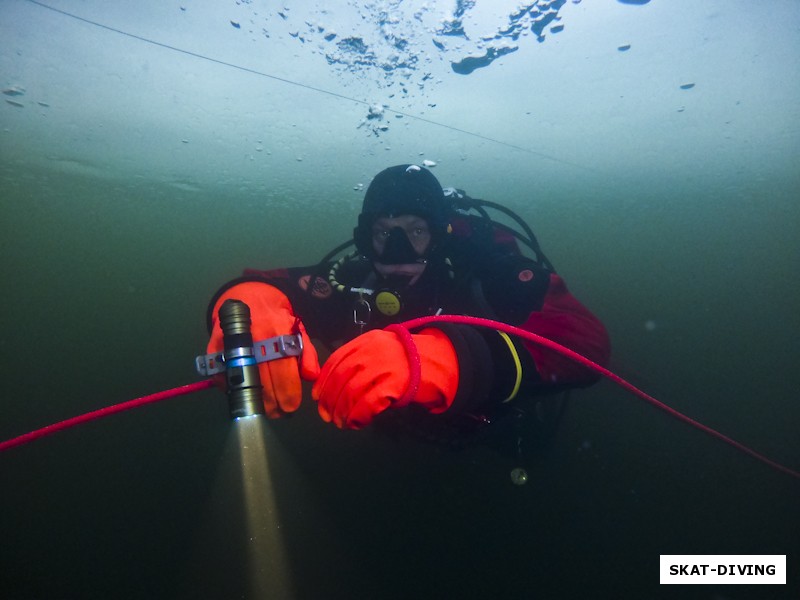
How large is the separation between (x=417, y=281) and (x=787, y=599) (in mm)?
4848

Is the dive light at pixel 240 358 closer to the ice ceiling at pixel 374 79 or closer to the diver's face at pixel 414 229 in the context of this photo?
the diver's face at pixel 414 229

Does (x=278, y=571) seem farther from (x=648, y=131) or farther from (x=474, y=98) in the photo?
(x=648, y=131)

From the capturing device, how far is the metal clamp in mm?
1790

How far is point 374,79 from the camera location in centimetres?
770

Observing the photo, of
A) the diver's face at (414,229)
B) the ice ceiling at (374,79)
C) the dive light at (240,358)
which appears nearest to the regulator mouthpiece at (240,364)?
the dive light at (240,358)

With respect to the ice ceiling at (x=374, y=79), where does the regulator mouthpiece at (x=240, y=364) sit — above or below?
below

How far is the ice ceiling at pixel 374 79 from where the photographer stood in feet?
19.8

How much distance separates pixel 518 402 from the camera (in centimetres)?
324

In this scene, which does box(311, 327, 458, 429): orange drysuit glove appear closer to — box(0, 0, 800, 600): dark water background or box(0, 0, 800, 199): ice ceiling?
box(0, 0, 800, 600): dark water background

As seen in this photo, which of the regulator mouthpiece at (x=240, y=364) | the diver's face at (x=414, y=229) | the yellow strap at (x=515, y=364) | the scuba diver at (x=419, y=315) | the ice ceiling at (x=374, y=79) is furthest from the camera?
the ice ceiling at (x=374, y=79)

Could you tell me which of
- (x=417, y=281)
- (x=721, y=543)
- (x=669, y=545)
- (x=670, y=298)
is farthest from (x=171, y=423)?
(x=670, y=298)

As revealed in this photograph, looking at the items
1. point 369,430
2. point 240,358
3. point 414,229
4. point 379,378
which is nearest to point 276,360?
point 240,358

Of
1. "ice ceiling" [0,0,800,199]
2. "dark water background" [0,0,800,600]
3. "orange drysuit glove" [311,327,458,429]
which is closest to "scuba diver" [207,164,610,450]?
"orange drysuit glove" [311,327,458,429]

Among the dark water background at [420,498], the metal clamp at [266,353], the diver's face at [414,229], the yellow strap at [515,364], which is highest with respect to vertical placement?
the diver's face at [414,229]
